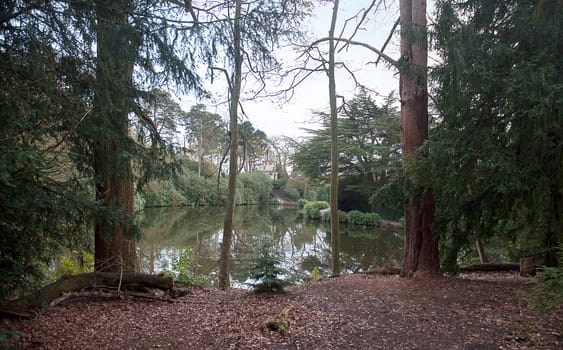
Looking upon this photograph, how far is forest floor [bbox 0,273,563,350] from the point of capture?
2.97 meters

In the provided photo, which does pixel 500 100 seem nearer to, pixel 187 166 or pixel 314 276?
pixel 187 166

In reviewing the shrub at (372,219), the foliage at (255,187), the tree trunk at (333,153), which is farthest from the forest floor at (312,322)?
the foliage at (255,187)

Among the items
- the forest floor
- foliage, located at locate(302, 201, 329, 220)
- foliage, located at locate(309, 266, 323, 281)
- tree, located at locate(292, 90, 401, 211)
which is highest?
tree, located at locate(292, 90, 401, 211)

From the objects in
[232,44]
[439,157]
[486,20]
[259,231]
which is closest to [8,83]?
[232,44]

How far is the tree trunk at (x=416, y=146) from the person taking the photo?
5242 millimetres

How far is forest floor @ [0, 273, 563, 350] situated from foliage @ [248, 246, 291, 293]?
0.49 feet

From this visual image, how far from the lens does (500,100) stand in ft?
12.1

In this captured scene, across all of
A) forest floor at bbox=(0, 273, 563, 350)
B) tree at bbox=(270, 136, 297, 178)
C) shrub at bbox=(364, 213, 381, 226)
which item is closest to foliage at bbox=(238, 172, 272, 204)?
tree at bbox=(270, 136, 297, 178)

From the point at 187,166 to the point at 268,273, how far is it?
1.80 meters

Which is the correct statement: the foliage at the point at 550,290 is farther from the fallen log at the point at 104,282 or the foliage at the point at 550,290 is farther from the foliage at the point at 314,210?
the foliage at the point at 314,210

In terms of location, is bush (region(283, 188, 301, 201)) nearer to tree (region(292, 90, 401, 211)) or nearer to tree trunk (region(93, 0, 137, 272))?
tree (region(292, 90, 401, 211))

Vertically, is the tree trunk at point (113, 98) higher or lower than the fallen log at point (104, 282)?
higher

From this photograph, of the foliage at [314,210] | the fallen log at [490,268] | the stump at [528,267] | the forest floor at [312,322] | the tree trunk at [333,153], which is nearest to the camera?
the forest floor at [312,322]

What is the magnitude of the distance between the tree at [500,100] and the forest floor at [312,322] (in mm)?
1247
